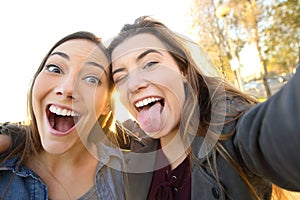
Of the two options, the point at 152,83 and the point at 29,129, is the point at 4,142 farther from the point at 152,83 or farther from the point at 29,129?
the point at 152,83

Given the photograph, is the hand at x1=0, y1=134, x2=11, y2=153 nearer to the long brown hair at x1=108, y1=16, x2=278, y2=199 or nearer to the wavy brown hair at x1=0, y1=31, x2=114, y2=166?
the wavy brown hair at x1=0, y1=31, x2=114, y2=166

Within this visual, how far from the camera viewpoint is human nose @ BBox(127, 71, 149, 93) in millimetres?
1809

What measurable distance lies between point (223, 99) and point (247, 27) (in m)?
13.1

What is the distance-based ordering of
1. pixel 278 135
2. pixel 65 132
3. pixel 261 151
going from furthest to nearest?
1. pixel 65 132
2. pixel 261 151
3. pixel 278 135

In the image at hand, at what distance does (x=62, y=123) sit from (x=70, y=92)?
0.40 metres

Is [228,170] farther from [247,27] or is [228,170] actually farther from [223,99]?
[247,27]

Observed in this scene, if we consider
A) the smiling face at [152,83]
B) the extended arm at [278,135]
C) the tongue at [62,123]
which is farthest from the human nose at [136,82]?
the extended arm at [278,135]

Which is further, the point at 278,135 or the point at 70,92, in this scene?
the point at 70,92

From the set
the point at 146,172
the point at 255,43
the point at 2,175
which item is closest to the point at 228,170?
the point at 146,172

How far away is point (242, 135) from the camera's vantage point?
1.03m

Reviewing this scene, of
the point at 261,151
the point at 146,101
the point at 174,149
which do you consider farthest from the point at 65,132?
the point at 261,151

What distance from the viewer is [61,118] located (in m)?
2.17

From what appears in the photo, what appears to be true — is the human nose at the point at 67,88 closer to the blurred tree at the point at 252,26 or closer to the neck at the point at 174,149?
the neck at the point at 174,149

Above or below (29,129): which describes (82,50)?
above
